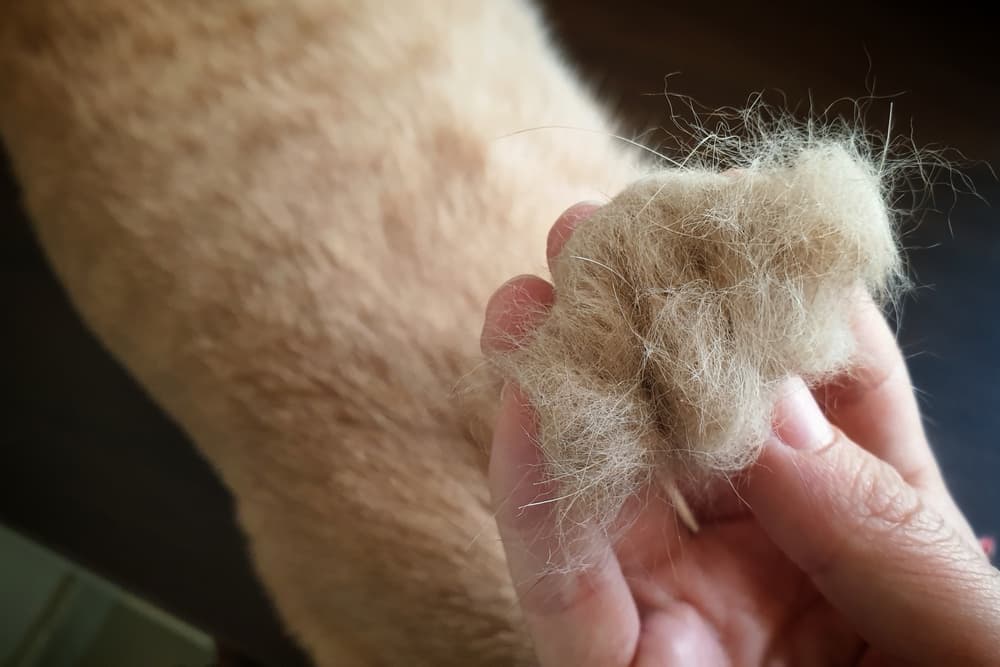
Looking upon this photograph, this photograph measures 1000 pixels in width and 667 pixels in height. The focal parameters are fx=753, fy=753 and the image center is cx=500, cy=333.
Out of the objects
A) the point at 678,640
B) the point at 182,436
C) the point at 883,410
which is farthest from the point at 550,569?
the point at 182,436

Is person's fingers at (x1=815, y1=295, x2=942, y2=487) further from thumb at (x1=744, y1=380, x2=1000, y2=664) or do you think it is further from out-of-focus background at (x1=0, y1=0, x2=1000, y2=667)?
out-of-focus background at (x1=0, y1=0, x2=1000, y2=667)

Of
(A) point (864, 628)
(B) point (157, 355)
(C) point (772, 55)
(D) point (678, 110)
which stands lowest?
(B) point (157, 355)

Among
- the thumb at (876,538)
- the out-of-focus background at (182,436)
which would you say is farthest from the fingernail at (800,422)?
the out-of-focus background at (182,436)

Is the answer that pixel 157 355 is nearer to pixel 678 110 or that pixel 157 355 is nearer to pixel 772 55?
pixel 678 110

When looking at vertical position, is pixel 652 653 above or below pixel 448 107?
below

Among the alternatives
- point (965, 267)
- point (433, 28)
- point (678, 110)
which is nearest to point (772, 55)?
point (678, 110)
